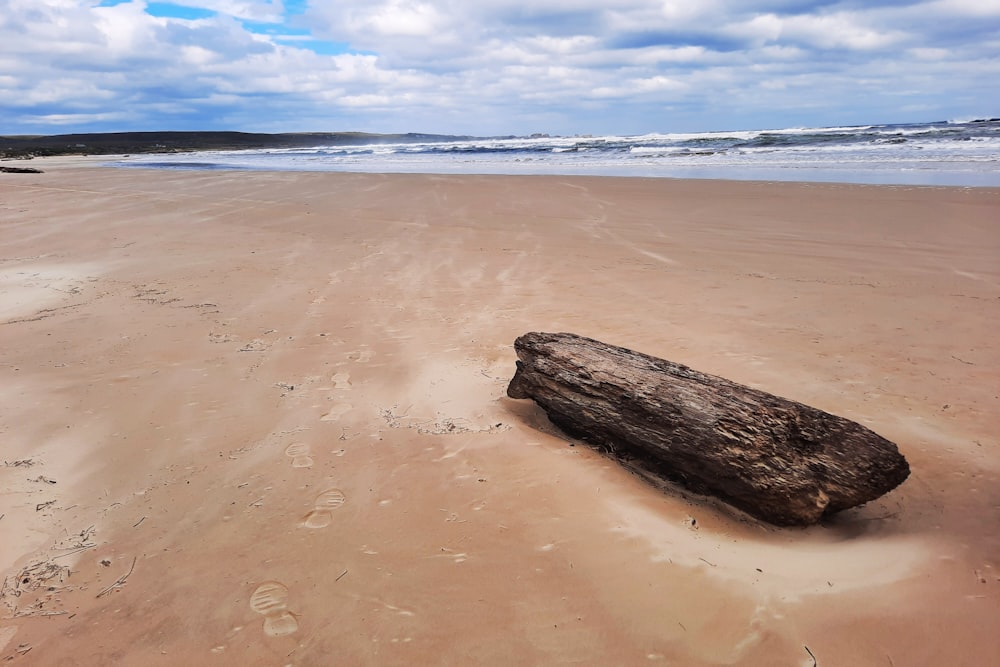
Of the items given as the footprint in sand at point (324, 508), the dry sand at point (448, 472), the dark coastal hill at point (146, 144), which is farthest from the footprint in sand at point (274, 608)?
the dark coastal hill at point (146, 144)

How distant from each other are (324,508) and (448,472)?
2.22ft

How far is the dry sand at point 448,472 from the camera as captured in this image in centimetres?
217

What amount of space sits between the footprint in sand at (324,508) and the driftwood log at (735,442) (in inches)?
58.0

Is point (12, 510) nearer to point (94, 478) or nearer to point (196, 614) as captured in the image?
point (94, 478)

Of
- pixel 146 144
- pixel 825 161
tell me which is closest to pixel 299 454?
pixel 825 161

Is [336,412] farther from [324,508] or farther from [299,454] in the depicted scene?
[324,508]

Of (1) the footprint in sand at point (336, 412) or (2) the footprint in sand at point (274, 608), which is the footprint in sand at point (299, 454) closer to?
(1) the footprint in sand at point (336, 412)

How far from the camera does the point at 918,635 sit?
83.0 inches

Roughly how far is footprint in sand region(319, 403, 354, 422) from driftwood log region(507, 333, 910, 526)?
1605 mm

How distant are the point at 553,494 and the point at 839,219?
10133 mm

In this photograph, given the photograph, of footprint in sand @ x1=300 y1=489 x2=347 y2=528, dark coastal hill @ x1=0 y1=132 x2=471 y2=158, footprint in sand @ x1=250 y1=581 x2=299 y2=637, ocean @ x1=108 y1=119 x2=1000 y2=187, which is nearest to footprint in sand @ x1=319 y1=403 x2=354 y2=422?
footprint in sand @ x1=300 y1=489 x2=347 y2=528

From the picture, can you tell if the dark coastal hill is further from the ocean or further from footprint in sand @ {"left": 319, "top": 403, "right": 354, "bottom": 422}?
footprint in sand @ {"left": 319, "top": 403, "right": 354, "bottom": 422}

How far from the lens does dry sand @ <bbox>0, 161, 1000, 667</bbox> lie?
2.17 metres

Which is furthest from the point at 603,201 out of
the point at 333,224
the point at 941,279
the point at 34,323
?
the point at 34,323
